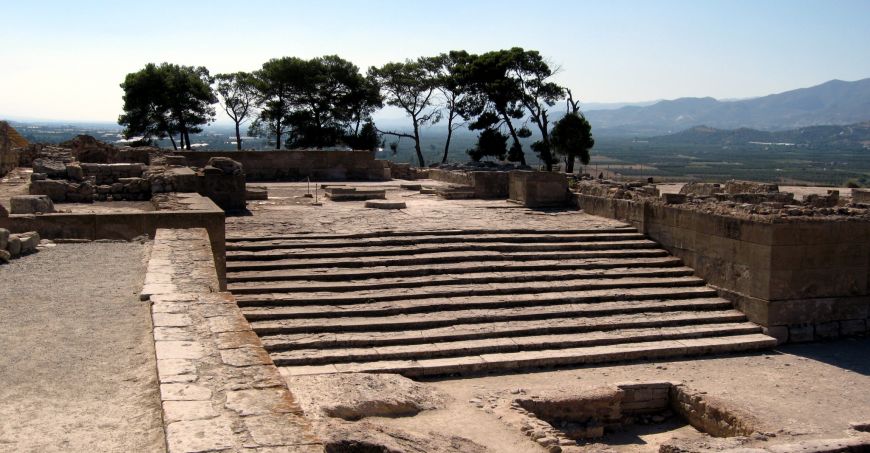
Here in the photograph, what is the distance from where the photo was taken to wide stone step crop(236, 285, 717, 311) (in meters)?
10.1

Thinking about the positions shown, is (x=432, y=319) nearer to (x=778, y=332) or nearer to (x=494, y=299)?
(x=494, y=299)

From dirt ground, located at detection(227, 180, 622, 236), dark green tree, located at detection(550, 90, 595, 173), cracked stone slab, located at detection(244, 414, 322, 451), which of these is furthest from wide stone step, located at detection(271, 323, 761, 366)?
dark green tree, located at detection(550, 90, 595, 173)

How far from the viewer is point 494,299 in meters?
10.8

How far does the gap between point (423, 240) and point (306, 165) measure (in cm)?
1057

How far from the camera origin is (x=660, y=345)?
10.0 m

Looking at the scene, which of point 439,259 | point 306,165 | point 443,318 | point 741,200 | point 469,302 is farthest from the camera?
point 306,165

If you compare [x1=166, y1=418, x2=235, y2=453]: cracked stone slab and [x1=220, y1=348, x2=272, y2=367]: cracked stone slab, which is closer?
[x1=166, y1=418, x2=235, y2=453]: cracked stone slab

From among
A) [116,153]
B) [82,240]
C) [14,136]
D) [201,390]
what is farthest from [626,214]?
[14,136]

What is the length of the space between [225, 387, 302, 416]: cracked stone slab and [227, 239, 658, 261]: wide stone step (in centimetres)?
735

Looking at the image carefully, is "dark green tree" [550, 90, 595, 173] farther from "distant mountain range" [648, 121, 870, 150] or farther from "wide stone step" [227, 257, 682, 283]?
"distant mountain range" [648, 121, 870, 150]

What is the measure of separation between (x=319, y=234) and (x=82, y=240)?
436cm

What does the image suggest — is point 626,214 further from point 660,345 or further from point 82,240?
point 82,240

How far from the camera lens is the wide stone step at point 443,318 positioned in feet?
31.4

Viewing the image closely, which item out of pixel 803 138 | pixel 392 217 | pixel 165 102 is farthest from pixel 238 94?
pixel 803 138
